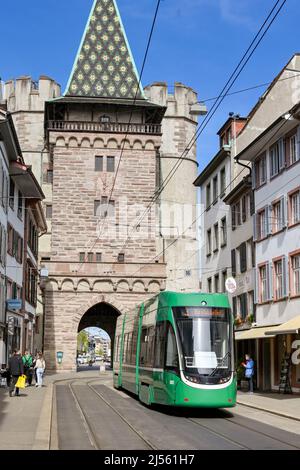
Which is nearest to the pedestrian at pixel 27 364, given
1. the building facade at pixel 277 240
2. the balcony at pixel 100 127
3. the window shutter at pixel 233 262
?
the building facade at pixel 277 240

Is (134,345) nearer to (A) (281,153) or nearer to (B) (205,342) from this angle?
(B) (205,342)

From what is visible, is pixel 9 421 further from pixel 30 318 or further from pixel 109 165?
pixel 109 165

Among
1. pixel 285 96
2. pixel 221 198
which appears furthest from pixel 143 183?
pixel 285 96

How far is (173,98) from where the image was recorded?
70750 millimetres

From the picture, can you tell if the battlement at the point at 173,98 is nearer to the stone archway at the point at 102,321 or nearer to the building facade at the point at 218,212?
the stone archway at the point at 102,321

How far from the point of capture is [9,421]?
1564cm

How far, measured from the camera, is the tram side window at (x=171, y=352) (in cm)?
1779

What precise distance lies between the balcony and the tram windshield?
40.9 meters

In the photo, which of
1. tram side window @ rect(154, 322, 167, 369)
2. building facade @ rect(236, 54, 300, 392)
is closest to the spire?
building facade @ rect(236, 54, 300, 392)

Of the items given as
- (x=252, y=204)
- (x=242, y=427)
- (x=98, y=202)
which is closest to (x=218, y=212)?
(x=252, y=204)

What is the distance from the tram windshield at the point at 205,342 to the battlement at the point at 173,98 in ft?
174

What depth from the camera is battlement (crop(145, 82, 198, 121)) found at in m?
69.8

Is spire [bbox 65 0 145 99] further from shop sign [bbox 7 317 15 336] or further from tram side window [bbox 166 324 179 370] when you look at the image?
tram side window [bbox 166 324 179 370]

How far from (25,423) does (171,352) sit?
4.21 metres
